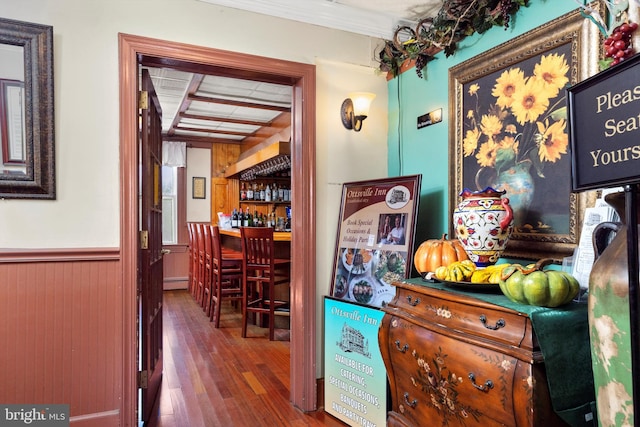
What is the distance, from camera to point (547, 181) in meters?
1.70

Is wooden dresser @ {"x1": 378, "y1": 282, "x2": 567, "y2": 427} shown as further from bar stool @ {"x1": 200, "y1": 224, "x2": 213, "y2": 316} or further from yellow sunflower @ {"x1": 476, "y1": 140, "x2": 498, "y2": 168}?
bar stool @ {"x1": 200, "y1": 224, "x2": 213, "y2": 316}

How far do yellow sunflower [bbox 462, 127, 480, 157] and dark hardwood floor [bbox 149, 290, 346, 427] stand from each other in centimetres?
171

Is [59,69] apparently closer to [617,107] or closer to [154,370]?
[154,370]

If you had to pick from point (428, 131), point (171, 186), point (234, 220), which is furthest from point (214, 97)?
point (428, 131)

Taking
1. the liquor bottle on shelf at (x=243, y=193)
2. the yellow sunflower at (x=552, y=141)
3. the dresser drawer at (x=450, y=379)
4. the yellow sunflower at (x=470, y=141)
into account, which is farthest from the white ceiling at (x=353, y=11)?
the liquor bottle on shelf at (x=243, y=193)

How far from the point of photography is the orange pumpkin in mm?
1848

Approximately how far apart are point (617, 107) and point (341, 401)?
2.11 meters

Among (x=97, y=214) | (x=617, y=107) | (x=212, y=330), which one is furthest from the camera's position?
(x=212, y=330)

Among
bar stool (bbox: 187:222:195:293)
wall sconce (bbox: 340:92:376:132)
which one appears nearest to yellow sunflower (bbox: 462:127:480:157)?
wall sconce (bbox: 340:92:376:132)

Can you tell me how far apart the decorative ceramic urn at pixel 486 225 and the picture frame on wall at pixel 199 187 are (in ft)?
19.6

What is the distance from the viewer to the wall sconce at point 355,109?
101 inches

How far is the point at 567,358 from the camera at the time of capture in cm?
118

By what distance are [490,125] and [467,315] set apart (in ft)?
3.42

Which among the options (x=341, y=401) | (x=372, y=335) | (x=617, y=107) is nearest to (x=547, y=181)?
(x=617, y=107)
